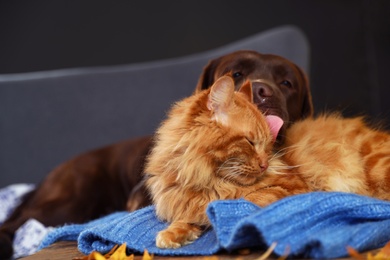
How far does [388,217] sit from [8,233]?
1.49 metres

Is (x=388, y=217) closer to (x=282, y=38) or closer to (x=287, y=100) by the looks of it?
(x=287, y=100)

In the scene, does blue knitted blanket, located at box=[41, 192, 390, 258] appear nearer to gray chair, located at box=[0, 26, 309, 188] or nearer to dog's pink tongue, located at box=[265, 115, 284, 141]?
dog's pink tongue, located at box=[265, 115, 284, 141]

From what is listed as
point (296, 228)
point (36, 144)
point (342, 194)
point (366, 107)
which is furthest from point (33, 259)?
point (366, 107)

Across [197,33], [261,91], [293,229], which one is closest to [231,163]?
[293,229]

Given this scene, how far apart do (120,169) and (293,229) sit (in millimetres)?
1535

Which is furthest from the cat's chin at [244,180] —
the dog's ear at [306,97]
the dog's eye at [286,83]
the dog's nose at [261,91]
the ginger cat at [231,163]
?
the dog's ear at [306,97]

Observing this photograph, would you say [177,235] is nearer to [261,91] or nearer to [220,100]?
[220,100]

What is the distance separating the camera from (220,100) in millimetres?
1392

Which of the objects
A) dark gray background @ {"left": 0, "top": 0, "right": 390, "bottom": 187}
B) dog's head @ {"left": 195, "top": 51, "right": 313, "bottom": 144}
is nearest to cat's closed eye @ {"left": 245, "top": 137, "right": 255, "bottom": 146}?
dog's head @ {"left": 195, "top": 51, "right": 313, "bottom": 144}

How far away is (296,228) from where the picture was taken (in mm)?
1178

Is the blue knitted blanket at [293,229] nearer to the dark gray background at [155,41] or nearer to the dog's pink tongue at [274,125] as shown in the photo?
the dog's pink tongue at [274,125]

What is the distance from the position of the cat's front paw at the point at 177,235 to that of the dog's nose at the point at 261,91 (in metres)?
0.54

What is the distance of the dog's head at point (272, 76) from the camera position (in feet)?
5.98

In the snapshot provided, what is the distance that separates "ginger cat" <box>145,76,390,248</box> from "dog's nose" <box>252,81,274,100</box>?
0.18 m
